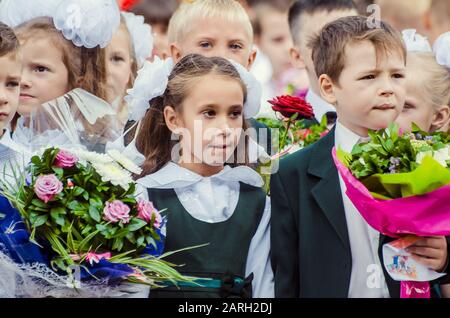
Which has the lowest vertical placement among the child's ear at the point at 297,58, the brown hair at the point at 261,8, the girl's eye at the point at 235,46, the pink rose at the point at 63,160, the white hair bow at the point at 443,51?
the pink rose at the point at 63,160

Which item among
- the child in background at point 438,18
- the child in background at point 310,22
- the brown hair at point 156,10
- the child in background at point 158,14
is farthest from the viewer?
the child in background at point 438,18

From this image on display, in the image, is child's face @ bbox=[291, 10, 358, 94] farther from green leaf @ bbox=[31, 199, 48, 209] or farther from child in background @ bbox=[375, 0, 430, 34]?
green leaf @ bbox=[31, 199, 48, 209]

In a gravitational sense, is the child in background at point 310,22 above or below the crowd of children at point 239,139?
above

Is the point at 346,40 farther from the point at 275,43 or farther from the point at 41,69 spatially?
the point at 275,43

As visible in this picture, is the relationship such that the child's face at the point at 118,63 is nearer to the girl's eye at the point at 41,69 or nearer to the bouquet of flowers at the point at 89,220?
the girl's eye at the point at 41,69

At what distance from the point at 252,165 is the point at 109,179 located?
0.75m

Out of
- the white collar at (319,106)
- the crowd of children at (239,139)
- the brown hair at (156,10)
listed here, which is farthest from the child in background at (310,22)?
the brown hair at (156,10)

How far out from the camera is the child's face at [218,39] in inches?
203

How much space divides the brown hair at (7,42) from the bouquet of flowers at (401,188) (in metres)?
1.44

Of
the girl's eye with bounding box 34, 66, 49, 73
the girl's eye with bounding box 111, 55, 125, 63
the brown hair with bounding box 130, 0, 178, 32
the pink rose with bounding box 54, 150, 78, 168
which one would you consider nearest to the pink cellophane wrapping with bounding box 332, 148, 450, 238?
the pink rose with bounding box 54, 150, 78, 168

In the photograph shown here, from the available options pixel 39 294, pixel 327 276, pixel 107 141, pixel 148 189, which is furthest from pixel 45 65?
pixel 327 276

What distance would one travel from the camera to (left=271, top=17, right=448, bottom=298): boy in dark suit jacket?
4.18m

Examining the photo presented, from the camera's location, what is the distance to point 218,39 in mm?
5180

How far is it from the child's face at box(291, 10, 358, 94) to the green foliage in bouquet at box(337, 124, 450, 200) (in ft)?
5.89
